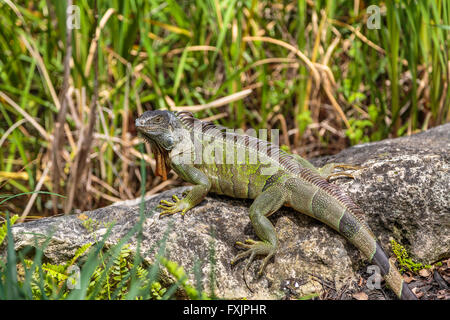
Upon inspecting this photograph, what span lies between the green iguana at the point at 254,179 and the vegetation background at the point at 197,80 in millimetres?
1355

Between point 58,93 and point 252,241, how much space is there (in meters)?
4.10

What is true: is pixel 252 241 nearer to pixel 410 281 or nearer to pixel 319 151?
pixel 410 281

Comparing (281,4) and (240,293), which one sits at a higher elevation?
(281,4)

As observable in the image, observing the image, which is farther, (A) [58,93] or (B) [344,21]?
(B) [344,21]

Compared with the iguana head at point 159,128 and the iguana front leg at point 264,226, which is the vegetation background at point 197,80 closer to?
the iguana head at point 159,128

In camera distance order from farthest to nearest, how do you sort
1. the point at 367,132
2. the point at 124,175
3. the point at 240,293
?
1. the point at 367,132
2. the point at 124,175
3. the point at 240,293

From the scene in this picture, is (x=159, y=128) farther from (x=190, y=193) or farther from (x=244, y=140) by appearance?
(x=244, y=140)

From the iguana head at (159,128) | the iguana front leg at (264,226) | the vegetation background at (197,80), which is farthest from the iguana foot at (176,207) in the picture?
the vegetation background at (197,80)

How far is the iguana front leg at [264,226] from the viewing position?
3.59 meters

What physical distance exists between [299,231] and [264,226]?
352mm

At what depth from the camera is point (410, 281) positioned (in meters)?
3.54

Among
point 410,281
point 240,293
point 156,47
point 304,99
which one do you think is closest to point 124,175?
point 156,47

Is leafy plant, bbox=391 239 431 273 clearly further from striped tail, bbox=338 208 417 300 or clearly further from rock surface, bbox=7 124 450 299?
striped tail, bbox=338 208 417 300

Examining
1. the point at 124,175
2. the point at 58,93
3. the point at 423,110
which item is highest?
the point at 58,93
